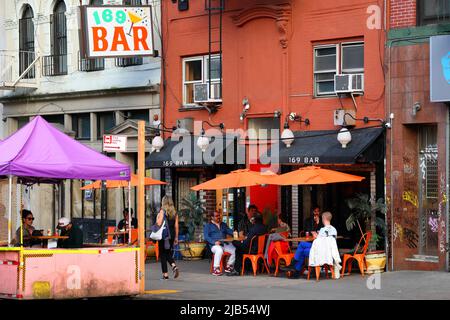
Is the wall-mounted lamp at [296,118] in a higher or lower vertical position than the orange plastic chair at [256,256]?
higher

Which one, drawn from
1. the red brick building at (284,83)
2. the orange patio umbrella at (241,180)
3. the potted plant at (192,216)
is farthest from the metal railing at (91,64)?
the orange patio umbrella at (241,180)

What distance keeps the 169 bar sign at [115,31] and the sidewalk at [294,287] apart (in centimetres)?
699

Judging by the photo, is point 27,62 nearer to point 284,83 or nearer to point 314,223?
point 284,83

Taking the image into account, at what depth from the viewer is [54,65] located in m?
30.8

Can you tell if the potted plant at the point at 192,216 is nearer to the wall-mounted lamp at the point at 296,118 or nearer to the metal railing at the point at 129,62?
the wall-mounted lamp at the point at 296,118

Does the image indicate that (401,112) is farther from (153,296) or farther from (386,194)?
(153,296)

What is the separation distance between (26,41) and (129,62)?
5.67 meters

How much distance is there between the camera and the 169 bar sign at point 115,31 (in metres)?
25.4

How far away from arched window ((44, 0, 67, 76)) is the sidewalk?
36.8ft

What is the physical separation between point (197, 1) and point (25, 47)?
338 inches

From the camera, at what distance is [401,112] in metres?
20.8

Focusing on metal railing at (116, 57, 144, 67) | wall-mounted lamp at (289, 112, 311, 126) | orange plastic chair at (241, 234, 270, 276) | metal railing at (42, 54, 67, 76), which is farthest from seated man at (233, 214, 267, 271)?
metal railing at (42, 54, 67, 76)

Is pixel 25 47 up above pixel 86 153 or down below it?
above
